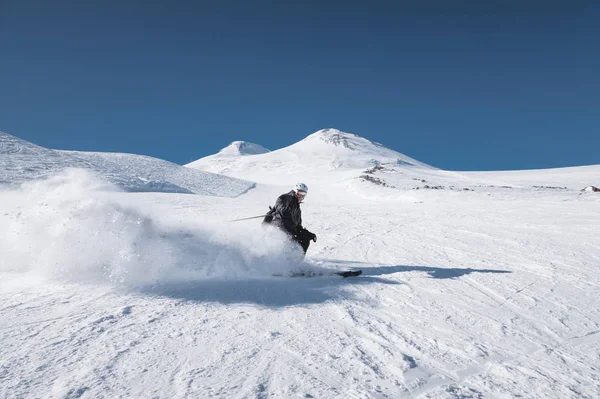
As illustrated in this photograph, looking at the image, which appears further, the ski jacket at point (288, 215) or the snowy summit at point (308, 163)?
the snowy summit at point (308, 163)

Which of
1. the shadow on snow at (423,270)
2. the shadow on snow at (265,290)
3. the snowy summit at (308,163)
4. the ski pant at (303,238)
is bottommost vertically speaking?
the shadow on snow at (265,290)

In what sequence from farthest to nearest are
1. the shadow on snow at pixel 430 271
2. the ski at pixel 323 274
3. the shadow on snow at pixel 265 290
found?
the shadow on snow at pixel 430 271 < the ski at pixel 323 274 < the shadow on snow at pixel 265 290

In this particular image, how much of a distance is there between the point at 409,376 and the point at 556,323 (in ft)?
8.29

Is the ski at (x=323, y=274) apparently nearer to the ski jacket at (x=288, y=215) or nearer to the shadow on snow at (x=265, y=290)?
the shadow on snow at (x=265, y=290)

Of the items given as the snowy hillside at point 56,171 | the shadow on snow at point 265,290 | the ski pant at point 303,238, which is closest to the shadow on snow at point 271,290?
the shadow on snow at point 265,290

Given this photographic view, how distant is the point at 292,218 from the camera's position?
6945 mm

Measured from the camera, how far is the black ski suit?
688 cm

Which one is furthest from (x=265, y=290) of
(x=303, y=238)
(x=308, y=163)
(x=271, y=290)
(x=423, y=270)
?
(x=308, y=163)

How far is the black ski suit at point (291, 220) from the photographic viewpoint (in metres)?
6.88

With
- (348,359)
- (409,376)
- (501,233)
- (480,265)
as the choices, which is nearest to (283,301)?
(348,359)

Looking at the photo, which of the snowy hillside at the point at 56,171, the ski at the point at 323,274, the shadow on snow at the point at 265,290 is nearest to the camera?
the shadow on snow at the point at 265,290

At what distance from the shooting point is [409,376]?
309 centimetres

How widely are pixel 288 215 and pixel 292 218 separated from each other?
0.31 ft

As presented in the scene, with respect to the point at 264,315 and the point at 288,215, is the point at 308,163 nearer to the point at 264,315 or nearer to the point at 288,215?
the point at 288,215
